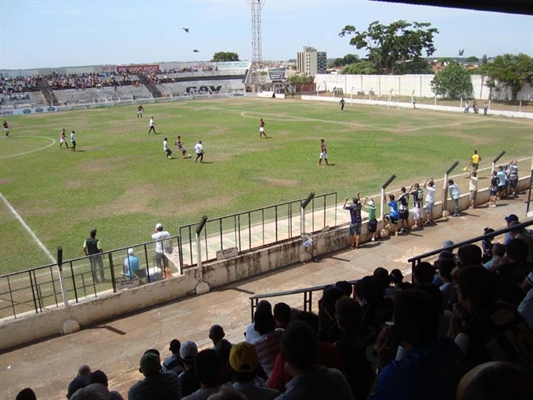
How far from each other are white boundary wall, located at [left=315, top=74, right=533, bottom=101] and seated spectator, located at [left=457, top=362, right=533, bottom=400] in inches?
2430

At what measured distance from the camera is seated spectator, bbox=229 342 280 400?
3852mm

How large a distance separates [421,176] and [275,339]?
19.7 meters

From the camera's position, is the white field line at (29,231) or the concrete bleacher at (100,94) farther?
the concrete bleacher at (100,94)

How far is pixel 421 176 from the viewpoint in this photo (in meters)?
23.2

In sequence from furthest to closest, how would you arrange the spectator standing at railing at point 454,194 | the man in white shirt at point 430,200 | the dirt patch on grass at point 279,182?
1. the dirt patch on grass at point 279,182
2. the spectator standing at railing at point 454,194
3. the man in white shirt at point 430,200

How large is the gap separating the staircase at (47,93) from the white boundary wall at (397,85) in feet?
142

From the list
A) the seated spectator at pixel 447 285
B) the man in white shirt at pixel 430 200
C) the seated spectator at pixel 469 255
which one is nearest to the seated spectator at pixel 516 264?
the seated spectator at pixel 469 255

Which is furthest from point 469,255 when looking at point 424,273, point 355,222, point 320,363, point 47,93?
point 47,93

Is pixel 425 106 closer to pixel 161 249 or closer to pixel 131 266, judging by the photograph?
pixel 161 249

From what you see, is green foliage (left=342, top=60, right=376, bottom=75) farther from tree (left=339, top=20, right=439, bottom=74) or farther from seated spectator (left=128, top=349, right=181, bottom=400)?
seated spectator (left=128, top=349, right=181, bottom=400)

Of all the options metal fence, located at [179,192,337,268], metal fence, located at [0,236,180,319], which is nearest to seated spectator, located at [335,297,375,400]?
metal fence, located at [0,236,180,319]

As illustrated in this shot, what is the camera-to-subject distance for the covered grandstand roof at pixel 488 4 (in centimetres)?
650

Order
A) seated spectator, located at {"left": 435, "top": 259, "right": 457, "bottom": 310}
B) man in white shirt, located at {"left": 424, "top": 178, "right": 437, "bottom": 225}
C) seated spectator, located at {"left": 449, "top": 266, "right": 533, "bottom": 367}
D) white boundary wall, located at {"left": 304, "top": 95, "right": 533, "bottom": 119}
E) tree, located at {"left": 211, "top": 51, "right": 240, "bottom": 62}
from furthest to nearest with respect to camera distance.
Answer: tree, located at {"left": 211, "top": 51, "right": 240, "bottom": 62} → white boundary wall, located at {"left": 304, "top": 95, "right": 533, "bottom": 119} → man in white shirt, located at {"left": 424, "top": 178, "right": 437, "bottom": 225} → seated spectator, located at {"left": 435, "top": 259, "right": 457, "bottom": 310} → seated spectator, located at {"left": 449, "top": 266, "right": 533, "bottom": 367}

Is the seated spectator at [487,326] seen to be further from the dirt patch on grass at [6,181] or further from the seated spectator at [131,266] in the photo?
the dirt patch on grass at [6,181]
